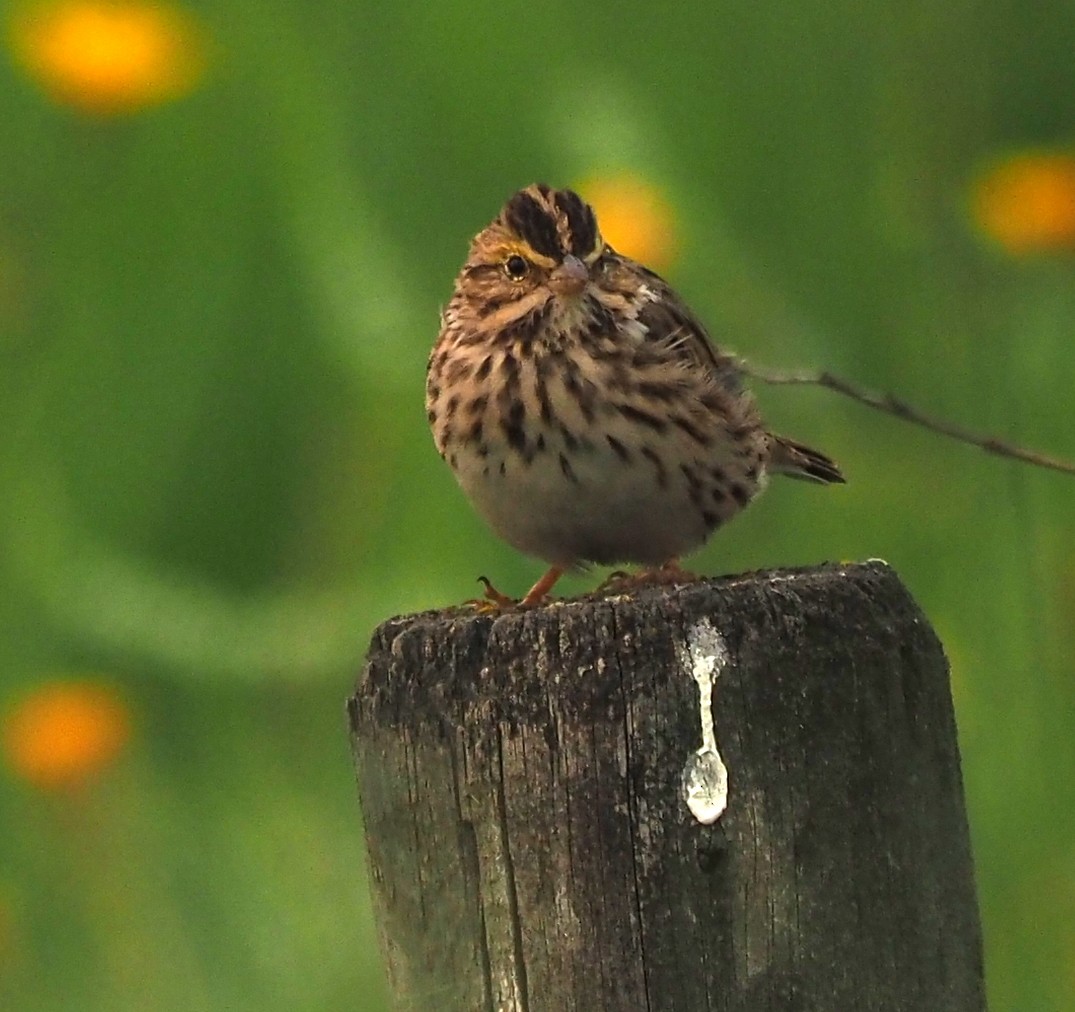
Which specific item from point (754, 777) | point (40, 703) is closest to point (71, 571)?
point (40, 703)

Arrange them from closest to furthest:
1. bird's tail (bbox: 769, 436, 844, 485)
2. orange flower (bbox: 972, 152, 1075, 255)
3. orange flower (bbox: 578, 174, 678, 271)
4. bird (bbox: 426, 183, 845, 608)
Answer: bird (bbox: 426, 183, 845, 608) → bird's tail (bbox: 769, 436, 844, 485) → orange flower (bbox: 972, 152, 1075, 255) → orange flower (bbox: 578, 174, 678, 271)

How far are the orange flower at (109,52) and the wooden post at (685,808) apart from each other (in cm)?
426

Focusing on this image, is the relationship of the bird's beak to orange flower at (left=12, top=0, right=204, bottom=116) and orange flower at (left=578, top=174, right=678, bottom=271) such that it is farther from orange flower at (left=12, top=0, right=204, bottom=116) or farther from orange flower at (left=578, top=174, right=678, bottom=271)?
orange flower at (left=12, top=0, right=204, bottom=116)

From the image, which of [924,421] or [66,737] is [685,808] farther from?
[66,737]

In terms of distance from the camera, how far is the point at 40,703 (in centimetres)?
605

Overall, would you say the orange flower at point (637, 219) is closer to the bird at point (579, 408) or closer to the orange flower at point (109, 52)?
the orange flower at point (109, 52)

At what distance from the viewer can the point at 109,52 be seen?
676 centimetres

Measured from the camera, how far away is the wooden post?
2.56 m

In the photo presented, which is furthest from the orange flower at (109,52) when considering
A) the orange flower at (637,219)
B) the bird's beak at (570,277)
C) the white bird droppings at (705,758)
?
the white bird droppings at (705,758)

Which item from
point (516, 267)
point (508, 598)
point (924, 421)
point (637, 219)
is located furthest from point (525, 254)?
point (637, 219)

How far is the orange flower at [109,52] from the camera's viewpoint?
6664 millimetres

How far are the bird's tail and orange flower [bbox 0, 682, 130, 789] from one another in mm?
1951

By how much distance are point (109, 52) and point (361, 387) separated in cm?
122

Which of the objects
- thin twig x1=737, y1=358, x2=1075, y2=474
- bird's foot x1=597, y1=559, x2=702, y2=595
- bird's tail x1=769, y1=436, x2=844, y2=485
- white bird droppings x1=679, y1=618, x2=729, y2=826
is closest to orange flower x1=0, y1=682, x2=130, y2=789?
bird's tail x1=769, y1=436, x2=844, y2=485
